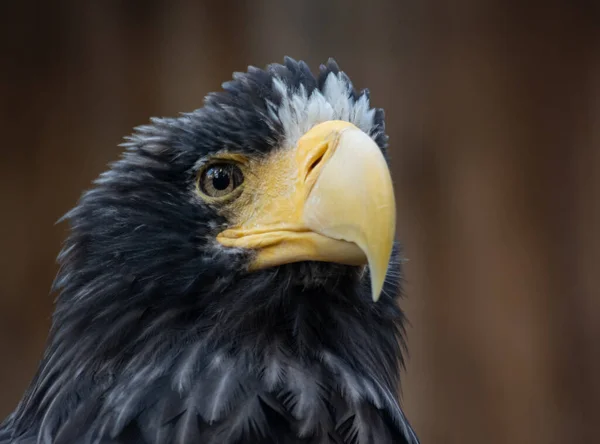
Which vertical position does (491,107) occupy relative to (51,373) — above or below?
above

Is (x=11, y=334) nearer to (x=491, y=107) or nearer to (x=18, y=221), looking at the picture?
(x=18, y=221)

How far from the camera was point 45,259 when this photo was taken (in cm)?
317

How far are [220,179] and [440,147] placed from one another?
1792mm

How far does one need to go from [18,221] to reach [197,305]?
1.96 meters

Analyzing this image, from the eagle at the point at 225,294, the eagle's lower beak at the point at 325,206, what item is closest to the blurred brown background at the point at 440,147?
the eagle at the point at 225,294

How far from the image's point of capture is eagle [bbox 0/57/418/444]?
132 cm

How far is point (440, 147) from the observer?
Result: 10.2 ft

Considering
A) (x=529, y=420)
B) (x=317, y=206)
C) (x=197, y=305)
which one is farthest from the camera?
(x=529, y=420)

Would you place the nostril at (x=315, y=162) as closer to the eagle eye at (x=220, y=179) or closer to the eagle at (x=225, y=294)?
the eagle at (x=225, y=294)

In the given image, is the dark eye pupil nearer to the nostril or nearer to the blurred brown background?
the nostril

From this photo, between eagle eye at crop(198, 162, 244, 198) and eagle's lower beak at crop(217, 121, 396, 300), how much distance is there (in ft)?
0.12

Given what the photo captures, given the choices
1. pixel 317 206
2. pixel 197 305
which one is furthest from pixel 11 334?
pixel 317 206

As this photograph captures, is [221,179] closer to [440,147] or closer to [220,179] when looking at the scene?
[220,179]

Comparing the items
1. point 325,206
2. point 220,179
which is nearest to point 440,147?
point 220,179
